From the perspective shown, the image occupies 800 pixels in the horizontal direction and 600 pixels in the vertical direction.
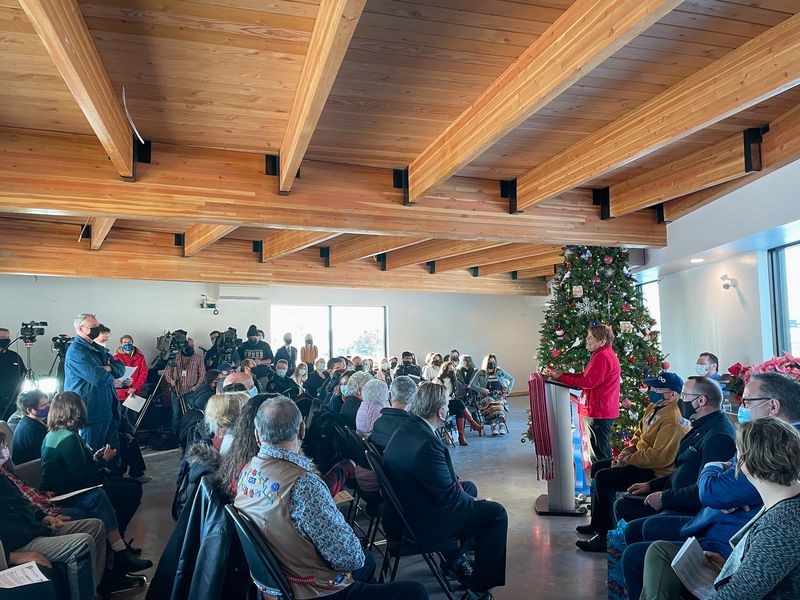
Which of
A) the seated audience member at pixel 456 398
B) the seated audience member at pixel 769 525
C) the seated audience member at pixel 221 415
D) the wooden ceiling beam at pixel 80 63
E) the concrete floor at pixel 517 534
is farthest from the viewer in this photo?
the seated audience member at pixel 456 398

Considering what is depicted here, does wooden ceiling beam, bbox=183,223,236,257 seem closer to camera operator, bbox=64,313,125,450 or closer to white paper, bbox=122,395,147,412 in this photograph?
camera operator, bbox=64,313,125,450

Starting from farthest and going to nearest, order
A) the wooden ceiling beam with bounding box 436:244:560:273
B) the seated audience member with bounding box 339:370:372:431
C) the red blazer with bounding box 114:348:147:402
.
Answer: the wooden ceiling beam with bounding box 436:244:560:273, the red blazer with bounding box 114:348:147:402, the seated audience member with bounding box 339:370:372:431

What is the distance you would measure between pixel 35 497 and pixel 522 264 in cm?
874

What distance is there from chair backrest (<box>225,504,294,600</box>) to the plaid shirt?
1409mm

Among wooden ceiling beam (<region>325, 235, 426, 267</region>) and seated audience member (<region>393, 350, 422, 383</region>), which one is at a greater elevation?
wooden ceiling beam (<region>325, 235, 426, 267</region>)

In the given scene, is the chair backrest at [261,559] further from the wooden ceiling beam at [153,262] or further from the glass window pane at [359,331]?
the glass window pane at [359,331]

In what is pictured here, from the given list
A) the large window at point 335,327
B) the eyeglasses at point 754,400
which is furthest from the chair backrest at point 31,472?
the large window at point 335,327

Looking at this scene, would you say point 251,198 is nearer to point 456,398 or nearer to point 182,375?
point 182,375

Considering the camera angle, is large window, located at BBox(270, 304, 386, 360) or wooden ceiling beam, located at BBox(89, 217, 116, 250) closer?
wooden ceiling beam, located at BBox(89, 217, 116, 250)

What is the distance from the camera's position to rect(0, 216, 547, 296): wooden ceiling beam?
7.80 metres

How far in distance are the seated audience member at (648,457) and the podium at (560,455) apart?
608mm

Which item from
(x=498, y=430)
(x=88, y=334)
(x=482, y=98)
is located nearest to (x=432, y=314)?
(x=498, y=430)

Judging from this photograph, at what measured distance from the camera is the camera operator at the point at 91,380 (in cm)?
504

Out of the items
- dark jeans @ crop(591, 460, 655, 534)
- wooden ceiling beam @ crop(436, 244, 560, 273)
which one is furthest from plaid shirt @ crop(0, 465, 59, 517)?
wooden ceiling beam @ crop(436, 244, 560, 273)
